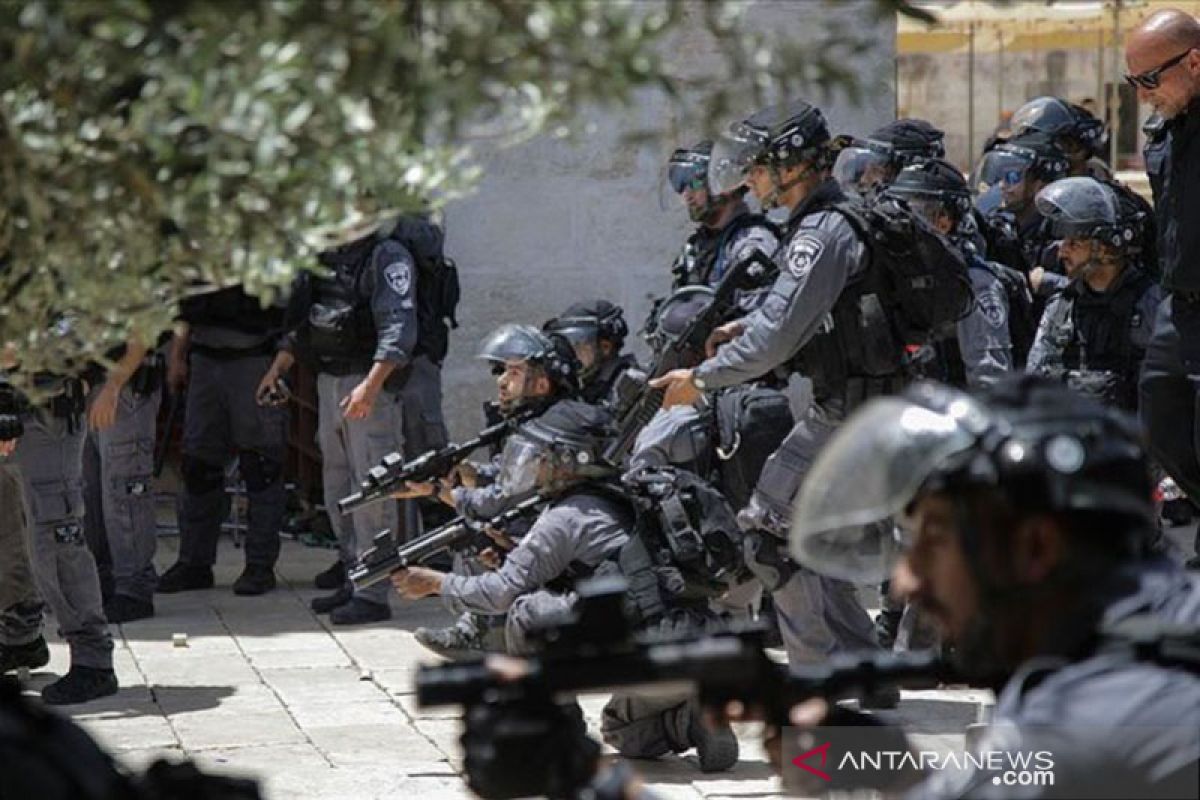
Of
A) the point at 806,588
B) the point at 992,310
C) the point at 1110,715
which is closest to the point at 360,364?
the point at 992,310

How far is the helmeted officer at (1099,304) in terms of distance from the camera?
23.7 ft

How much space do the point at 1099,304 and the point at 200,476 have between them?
168 inches

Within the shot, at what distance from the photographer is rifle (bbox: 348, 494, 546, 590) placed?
6.95 m

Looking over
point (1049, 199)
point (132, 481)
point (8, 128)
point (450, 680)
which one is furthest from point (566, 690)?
point (132, 481)

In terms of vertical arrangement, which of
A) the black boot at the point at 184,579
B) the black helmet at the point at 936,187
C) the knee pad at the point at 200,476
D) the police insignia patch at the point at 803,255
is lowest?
the black boot at the point at 184,579

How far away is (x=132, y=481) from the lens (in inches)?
358

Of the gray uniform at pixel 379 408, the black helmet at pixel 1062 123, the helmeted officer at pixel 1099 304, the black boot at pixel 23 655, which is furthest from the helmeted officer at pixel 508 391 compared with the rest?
the black helmet at pixel 1062 123

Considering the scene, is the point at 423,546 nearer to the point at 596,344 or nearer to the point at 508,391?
the point at 508,391

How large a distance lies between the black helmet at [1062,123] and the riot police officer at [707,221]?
1541 millimetres

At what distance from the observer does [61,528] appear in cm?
722

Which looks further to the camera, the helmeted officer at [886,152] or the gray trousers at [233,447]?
the gray trousers at [233,447]

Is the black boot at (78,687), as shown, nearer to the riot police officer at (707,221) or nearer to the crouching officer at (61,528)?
the crouching officer at (61,528)

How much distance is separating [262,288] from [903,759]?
128 centimetres

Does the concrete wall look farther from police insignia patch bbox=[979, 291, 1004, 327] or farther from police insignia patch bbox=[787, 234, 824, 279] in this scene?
police insignia patch bbox=[787, 234, 824, 279]
